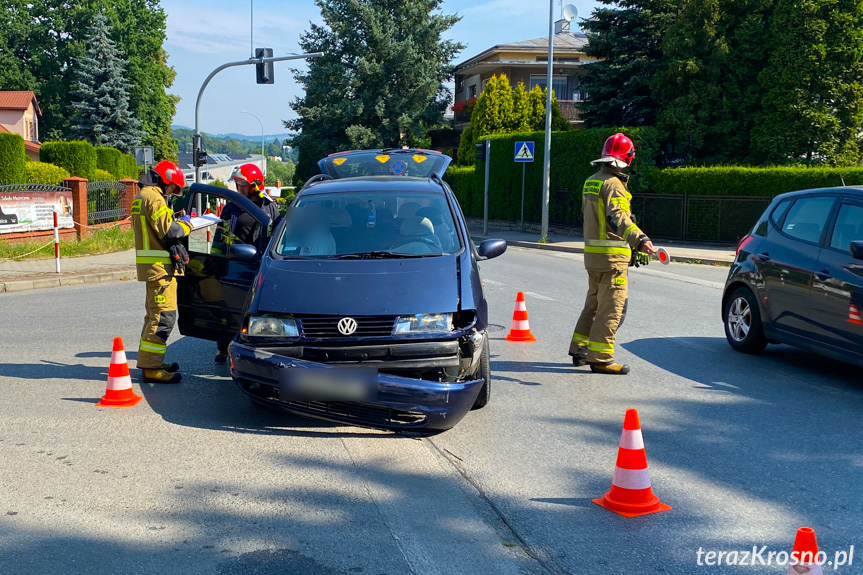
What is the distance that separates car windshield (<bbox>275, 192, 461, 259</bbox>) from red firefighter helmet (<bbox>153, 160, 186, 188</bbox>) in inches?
43.0

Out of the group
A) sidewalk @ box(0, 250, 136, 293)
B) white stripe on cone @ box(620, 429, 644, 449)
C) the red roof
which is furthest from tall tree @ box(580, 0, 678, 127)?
the red roof

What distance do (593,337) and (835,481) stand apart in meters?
2.93

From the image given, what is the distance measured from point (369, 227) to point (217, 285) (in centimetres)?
153

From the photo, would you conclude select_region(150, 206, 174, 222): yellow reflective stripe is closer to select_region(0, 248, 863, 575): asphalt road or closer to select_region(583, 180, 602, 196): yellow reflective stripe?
select_region(0, 248, 863, 575): asphalt road

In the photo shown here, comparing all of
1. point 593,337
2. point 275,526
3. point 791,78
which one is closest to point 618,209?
point 593,337

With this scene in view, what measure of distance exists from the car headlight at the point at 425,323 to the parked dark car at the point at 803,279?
11.9ft

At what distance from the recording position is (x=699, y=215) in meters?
24.5

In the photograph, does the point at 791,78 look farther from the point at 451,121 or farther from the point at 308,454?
the point at 451,121

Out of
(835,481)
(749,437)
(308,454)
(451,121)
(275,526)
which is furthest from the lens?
(451,121)

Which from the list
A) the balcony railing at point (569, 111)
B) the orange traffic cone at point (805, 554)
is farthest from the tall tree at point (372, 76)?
the orange traffic cone at point (805, 554)

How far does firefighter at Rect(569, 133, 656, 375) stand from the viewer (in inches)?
293

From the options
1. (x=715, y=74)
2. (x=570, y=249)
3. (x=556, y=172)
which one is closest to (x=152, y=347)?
(x=570, y=249)

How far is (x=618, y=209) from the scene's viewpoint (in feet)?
24.4

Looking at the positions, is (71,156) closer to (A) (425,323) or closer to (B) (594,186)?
(B) (594,186)
